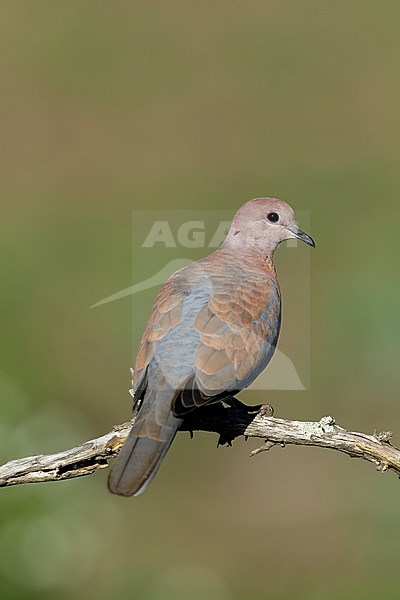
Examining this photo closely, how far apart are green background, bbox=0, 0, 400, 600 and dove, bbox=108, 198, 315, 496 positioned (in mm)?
2803

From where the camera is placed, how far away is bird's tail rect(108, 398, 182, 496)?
523cm

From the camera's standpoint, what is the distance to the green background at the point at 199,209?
10578 mm

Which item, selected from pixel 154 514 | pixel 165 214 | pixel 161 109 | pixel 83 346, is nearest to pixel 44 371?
pixel 83 346

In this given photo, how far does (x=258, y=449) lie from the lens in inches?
219

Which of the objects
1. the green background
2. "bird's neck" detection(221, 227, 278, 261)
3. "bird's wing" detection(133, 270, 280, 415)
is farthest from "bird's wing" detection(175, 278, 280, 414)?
the green background

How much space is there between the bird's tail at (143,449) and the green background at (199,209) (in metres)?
3.26

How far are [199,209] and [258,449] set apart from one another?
35.3ft

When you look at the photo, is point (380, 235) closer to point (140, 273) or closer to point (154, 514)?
point (140, 273)

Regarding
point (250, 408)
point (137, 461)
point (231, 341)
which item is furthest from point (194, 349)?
point (137, 461)
